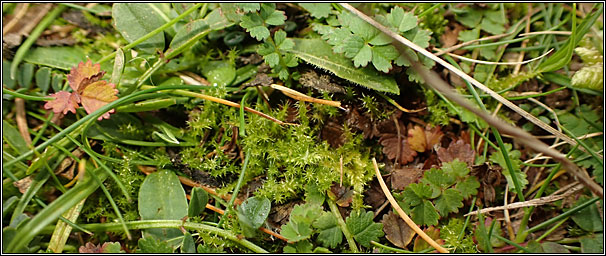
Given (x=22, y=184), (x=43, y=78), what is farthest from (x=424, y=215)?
(x=43, y=78)

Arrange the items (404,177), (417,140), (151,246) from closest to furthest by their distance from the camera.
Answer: (151,246), (404,177), (417,140)

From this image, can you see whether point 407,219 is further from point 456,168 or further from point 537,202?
point 537,202

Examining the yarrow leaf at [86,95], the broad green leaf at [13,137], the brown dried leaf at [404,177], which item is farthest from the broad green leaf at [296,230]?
the broad green leaf at [13,137]

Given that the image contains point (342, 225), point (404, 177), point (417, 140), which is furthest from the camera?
point (417, 140)

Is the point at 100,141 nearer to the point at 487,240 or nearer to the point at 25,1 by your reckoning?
the point at 25,1

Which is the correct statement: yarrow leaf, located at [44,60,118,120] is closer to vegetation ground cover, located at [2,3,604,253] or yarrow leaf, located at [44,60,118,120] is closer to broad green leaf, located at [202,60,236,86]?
vegetation ground cover, located at [2,3,604,253]

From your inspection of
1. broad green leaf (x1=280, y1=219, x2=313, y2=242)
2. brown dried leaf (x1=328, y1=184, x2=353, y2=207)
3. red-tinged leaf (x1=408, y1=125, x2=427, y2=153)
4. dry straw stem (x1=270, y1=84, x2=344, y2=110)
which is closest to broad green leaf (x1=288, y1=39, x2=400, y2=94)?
dry straw stem (x1=270, y1=84, x2=344, y2=110)

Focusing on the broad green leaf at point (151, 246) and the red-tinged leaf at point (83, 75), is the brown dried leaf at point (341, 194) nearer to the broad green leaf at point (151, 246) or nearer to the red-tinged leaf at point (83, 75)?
the broad green leaf at point (151, 246)

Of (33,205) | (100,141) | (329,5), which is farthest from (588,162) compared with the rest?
(33,205)
